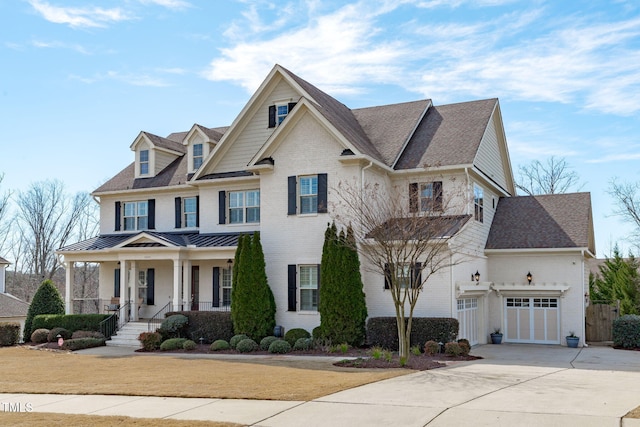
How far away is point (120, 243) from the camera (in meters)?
30.1

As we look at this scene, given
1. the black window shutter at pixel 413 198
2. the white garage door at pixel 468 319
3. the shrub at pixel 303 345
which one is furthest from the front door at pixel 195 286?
the white garage door at pixel 468 319

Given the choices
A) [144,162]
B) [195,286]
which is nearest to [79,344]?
[195,286]

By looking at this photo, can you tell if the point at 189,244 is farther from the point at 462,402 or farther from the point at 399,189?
the point at 462,402

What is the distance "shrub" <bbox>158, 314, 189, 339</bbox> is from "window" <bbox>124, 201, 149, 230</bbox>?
24.7ft

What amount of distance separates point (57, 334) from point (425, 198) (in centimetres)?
1668

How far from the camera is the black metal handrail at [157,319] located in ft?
91.9

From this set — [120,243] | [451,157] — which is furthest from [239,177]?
[451,157]

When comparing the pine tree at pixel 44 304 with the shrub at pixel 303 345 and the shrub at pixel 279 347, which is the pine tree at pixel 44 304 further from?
the shrub at pixel 303 345

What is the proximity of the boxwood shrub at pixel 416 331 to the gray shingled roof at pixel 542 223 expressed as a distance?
701 cm

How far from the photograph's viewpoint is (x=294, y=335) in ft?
81.1

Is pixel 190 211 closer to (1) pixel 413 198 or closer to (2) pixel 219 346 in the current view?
(2) pixel 219 346

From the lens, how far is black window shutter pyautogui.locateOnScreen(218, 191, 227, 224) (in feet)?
96.6

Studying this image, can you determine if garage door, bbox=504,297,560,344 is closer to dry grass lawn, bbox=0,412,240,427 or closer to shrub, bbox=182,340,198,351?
shrub, bbox=182,340,198,351

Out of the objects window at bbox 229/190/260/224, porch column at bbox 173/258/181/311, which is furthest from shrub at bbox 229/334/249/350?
window at bbox 229/190/260/224
